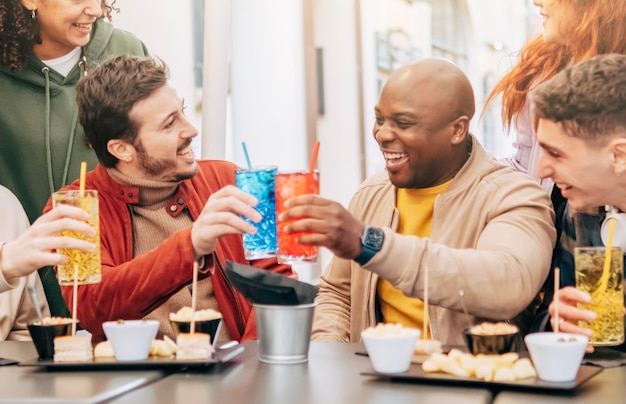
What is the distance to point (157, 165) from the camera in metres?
2.73

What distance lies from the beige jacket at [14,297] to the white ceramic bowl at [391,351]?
1544 millimetres

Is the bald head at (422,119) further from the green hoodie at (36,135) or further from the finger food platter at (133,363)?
the green hoodie at (36,135)

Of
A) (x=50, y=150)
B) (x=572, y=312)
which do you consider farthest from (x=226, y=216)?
(x=50, y=150)

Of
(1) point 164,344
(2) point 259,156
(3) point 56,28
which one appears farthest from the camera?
(2) point 259,156

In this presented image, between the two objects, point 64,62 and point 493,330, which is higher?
point 64,62

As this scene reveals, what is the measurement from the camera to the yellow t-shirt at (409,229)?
242 cm

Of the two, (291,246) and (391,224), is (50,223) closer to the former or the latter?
(291,246)

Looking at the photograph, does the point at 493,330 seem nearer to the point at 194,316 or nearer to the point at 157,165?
the point at 194,316

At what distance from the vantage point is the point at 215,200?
6.98 feet

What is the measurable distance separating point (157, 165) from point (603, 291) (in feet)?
4.63

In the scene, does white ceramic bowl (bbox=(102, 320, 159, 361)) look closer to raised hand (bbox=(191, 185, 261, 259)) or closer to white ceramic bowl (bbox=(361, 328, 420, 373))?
raised hand (bbox=(191, 185, 261, 259))

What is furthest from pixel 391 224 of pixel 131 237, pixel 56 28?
pixel 56 28

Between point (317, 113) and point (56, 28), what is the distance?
2272 mm

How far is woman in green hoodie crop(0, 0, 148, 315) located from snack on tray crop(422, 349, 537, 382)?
6.46 feet
